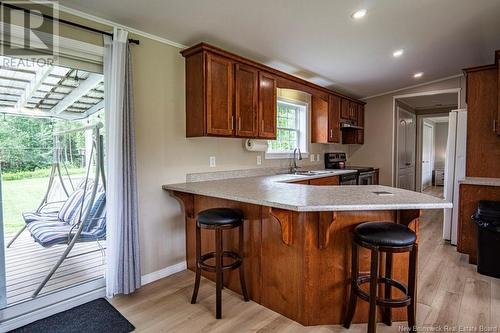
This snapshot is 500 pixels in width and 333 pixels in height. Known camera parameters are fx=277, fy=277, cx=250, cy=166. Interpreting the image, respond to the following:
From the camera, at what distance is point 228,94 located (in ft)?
9.42

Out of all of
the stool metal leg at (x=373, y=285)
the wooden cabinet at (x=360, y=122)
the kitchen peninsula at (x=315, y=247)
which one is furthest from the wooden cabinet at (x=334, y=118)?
the stool metal leg at (x=373, y=285)

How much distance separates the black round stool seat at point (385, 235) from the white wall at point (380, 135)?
14.2ft

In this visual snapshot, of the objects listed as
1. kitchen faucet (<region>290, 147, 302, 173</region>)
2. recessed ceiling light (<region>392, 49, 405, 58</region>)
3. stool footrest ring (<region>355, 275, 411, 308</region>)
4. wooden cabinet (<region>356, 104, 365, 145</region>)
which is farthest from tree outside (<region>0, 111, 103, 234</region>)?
wooden cabinet (<region>356, 104, 365, 145</region>)

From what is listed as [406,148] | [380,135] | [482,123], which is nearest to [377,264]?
[482,123]

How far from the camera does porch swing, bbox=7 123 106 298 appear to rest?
2273 millimetres

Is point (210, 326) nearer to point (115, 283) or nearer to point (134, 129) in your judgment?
point (115, 283)

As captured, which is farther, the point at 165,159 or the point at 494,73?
the point at 494,73

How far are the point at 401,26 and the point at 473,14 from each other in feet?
2.32

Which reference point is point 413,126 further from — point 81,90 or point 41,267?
point 41,267

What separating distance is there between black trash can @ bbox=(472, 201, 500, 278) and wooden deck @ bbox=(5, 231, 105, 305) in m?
3.69

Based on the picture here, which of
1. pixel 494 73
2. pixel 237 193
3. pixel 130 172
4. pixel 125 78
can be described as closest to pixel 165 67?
pixel 125 78

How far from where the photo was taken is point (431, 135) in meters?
9.60

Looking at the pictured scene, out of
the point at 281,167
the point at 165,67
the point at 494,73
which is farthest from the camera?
the point at 281,167

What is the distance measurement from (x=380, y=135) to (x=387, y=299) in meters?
4.62
